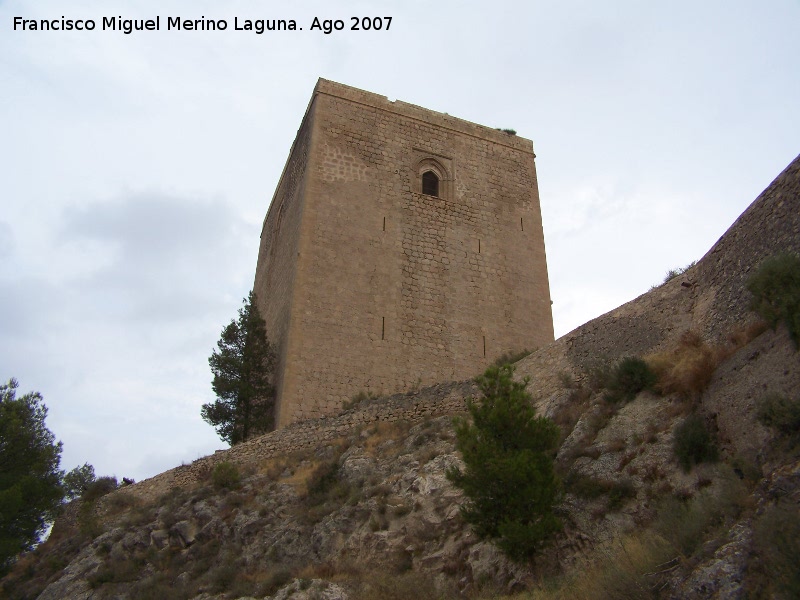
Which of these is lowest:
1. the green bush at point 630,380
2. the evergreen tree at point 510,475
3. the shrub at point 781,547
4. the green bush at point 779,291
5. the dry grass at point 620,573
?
the dry grass at point 620,573

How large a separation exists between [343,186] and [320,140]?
1.50 meters

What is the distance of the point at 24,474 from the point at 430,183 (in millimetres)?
12629

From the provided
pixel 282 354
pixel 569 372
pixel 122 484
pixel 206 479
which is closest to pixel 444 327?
pixel 282 354

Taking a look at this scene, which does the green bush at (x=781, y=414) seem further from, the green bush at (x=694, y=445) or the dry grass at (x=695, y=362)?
the dry grass at (x=695, y=362)

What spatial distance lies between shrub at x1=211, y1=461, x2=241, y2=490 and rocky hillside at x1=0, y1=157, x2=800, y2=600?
0.03 m

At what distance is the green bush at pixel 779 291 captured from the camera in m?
7.69

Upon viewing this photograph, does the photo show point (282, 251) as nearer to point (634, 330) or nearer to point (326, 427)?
point (326, 427)

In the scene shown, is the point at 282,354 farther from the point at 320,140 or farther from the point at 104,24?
the point at 104,24

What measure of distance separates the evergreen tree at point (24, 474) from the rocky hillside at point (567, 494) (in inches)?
21.2

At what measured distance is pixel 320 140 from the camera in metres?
18.5

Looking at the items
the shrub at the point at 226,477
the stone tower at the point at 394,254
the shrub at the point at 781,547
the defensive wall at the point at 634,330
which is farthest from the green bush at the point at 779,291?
the shrub at the point at 226,477

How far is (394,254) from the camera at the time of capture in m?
17.8

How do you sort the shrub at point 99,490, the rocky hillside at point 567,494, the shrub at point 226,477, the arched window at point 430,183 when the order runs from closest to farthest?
the rocky hillside at point 567,494 < the shrub at point 226,477 < the shrub at point 99,490 < the arched window at point 430,183

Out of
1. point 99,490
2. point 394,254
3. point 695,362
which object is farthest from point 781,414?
point 99,490
